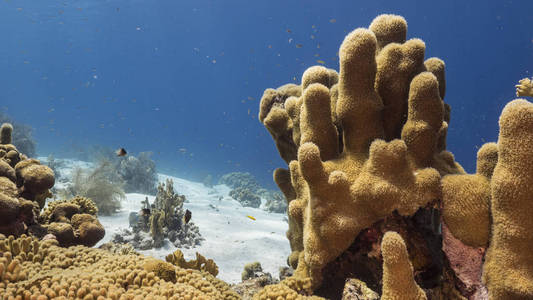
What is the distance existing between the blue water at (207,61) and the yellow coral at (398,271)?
16638mm

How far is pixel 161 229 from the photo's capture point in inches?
265

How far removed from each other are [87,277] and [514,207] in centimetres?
320

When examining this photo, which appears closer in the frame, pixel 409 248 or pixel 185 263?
pixel 409 248

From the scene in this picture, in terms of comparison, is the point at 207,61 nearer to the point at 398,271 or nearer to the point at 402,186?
the point at 402,186

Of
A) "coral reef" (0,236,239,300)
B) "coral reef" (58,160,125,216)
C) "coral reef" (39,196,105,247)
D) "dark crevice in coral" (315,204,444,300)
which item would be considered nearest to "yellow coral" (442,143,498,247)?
"dark crevice in coral" (315,204,444,300)

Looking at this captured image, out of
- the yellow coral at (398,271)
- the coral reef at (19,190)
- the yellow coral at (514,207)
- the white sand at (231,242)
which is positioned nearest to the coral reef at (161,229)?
the white sand at (231,242)

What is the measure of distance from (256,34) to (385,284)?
249 ft

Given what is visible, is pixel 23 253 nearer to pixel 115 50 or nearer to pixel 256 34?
pixel 256 34

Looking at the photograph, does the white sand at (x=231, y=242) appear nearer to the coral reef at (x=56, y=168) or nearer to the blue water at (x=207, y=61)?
the coral reef at (x=56, y=168)

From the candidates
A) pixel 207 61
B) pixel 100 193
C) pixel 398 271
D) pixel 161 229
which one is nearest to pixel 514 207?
pixel 398 271

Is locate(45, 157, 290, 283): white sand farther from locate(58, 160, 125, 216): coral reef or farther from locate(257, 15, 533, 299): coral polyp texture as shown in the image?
locate(257, 15, 533, 299): coral polyp texture

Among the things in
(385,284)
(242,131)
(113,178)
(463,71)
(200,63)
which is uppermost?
(200,63)

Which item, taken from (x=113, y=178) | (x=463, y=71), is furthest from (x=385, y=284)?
(x=463, y=71)

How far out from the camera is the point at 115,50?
87.9 m
